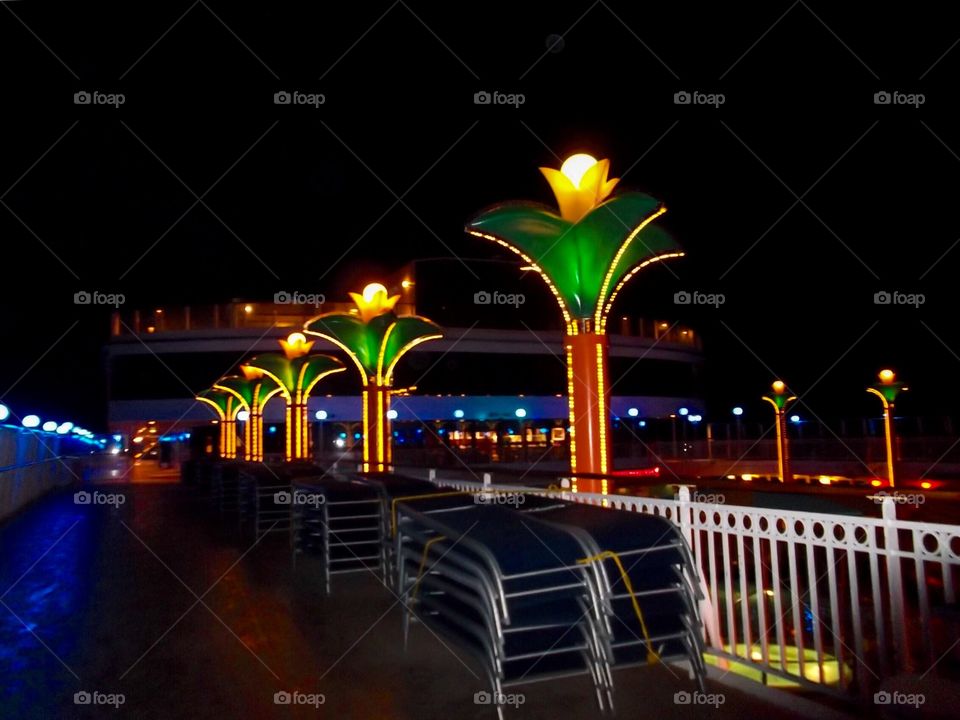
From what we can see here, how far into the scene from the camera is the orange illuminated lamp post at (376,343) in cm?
1617

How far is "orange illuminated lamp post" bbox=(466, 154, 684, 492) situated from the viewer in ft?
26.6

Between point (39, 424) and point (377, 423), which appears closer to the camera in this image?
point (377, 423)

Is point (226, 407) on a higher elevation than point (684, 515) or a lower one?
higher

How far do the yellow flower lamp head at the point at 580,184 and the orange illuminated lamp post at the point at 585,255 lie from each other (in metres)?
0.01

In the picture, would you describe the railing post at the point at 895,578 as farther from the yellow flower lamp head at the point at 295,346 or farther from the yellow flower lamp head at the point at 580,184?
the yellow flower lamp head at the point at 295,346

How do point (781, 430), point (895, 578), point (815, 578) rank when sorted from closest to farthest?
point (895, 578) < point (815, 578) < point (781, 430)

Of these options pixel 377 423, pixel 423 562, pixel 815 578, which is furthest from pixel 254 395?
pixel 815 578

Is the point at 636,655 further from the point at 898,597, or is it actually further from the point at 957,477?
the point at 957,477

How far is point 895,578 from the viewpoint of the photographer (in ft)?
12.8

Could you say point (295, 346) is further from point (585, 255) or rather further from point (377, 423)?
point (585, 255)

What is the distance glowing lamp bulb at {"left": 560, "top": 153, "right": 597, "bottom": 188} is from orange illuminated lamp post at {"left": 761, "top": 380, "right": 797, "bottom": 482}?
848 inches

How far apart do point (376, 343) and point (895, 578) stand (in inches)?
526

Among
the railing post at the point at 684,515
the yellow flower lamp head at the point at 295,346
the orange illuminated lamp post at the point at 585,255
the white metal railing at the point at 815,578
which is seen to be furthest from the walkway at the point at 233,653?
the yellow flower lamp head at the point at 295,346

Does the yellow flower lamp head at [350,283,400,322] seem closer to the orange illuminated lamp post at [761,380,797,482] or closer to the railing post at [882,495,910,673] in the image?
the railing post at [882,495,910,673]
